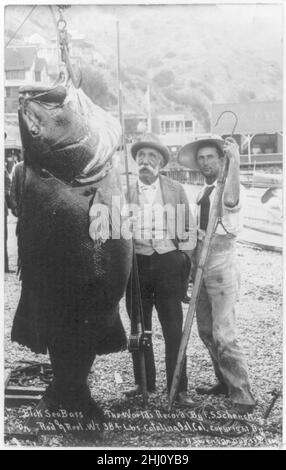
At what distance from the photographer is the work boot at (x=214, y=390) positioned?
4348 millimetres

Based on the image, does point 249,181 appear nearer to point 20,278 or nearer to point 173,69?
point 173,69

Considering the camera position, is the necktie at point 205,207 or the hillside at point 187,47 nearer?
the necktie at point 205,207

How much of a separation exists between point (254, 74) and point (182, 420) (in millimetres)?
2812

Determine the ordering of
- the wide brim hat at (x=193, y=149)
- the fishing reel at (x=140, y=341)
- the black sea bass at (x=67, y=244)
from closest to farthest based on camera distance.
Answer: the black sea bass at (x=67, y=244) → the fishing reel at (x=140, y=341) → the wide brim hat at (x=193, y=149)

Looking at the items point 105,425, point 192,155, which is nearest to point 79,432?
point 105,425

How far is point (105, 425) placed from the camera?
4.32 m

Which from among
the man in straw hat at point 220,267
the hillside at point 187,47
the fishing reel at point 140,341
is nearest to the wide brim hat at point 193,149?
the man in straw hat at point 220,267

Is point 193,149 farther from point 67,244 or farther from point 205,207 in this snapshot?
point 67,244

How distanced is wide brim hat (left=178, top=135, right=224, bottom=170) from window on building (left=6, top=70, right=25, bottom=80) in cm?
135

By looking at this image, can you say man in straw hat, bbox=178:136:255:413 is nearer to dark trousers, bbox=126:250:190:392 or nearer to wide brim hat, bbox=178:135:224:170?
wide brim hat, bbox=178:135:224:170

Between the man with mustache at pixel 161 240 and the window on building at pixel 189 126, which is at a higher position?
the window on building at pixel 189 126

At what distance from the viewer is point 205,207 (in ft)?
13.8

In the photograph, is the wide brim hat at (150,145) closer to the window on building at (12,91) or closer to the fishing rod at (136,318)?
the fishing rod at (136,318)

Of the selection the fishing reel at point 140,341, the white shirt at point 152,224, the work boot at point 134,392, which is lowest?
the work boot at point 134,392
